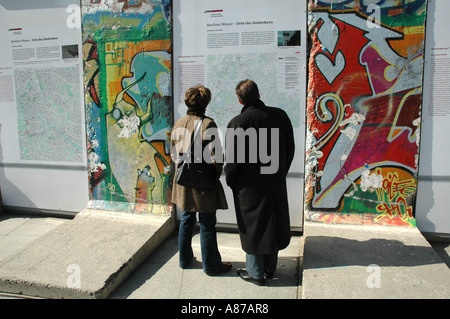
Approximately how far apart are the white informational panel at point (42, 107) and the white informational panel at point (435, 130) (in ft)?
13.2

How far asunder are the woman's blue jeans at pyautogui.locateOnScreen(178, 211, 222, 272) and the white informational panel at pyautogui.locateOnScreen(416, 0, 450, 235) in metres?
2.27

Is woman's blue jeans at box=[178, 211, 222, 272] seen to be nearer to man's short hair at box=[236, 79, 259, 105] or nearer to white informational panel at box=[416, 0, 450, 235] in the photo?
man's short hair at box=[236, 79, 259, 105]

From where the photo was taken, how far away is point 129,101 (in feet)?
15.1

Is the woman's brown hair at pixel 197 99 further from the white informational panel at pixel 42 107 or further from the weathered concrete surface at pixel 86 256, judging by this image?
the white informational panel at pixel 42 107

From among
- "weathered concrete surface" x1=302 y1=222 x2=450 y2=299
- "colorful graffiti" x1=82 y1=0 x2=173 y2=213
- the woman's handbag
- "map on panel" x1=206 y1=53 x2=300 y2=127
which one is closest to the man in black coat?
the woman's handbag

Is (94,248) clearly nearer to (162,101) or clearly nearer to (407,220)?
(162,101)

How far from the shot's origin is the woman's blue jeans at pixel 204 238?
340 centimetres

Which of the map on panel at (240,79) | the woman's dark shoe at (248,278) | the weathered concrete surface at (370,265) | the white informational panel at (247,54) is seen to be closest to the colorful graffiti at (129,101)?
the white informational panel at (247,54)

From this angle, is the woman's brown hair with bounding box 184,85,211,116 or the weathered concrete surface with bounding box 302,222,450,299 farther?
the woman's brown hair with bounding box 184,85,211,116

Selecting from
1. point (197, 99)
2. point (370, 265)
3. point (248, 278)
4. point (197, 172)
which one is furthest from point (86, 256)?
point (370, 265)

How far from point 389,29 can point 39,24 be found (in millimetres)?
4228

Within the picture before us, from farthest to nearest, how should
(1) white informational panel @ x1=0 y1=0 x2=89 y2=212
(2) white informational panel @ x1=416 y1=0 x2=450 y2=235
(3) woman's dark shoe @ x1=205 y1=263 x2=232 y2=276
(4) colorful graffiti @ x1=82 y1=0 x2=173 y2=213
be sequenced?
1. (1) white informational panel @ x1=0 y1=0 x2=89 y2=212
2. (4) colorful graffiti @ x1=82 y1=0 x2=173 y2=213
3. (2) white informational panel @ x1=416 y1=0 x2=450 y2=235
4. (3) woman's dark shoe @ x1=205 y1=263 x2=232 y2=276

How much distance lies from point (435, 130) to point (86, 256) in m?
3.77

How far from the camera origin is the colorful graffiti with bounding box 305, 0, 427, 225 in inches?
153
